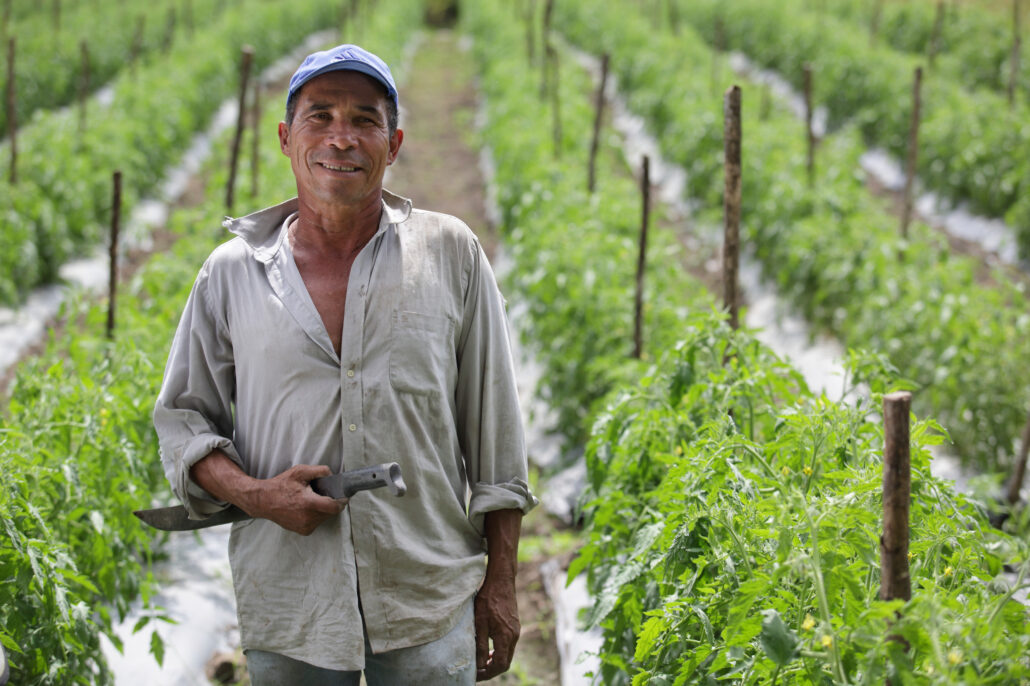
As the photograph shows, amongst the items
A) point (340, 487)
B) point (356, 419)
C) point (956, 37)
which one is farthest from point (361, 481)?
point (956, 37)

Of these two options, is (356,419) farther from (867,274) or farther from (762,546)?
(867,274)

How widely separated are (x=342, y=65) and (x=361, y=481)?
2.86 feet

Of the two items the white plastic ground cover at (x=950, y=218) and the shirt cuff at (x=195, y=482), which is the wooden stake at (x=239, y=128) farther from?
the white plastic ground cover at (x=950, y=218)

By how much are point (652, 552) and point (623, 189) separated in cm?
523

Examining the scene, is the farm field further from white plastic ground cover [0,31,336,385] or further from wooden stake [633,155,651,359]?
white plastic ground cover [0,31,336,385]

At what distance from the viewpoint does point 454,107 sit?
51.6 ft

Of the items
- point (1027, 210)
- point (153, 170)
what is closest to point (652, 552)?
point (1027, 210)

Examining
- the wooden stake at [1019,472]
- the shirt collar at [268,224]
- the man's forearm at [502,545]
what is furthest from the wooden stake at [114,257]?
the wooden stake at [1019,472]

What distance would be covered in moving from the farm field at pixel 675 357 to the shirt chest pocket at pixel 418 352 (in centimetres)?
67

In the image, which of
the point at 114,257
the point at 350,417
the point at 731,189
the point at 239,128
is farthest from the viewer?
the point at 239,128

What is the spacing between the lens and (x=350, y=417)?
6.68ft

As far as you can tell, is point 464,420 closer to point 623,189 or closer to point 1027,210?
point 623,189

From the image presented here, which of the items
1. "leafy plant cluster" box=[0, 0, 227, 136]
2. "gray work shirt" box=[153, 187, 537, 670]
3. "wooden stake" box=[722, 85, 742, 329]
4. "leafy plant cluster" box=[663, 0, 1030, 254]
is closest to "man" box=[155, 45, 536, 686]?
"gray work shirt" box=[153, 187, 537, 670]

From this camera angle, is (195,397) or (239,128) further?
(239,128)
